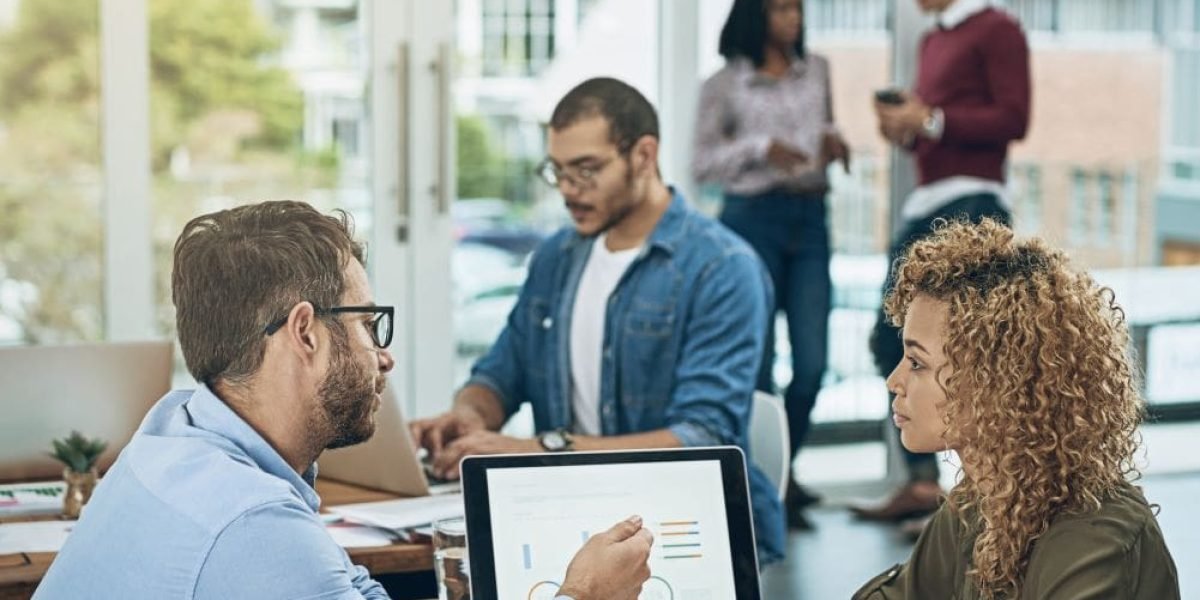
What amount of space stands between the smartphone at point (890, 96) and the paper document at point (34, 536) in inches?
116

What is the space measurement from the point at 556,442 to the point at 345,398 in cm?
96

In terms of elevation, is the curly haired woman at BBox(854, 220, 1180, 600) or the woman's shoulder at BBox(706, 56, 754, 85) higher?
the woman's shoulder at BBox(706, 56, 754, 85)

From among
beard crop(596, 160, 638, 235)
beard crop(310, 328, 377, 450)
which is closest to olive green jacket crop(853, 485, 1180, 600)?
beard crop(310, 328, 377, 450)

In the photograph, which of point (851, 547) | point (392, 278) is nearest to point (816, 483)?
point (851, 547)

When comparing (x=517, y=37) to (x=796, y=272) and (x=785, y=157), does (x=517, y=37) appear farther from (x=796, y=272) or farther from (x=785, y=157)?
(x=796, y=272)

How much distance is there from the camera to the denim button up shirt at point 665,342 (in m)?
2.90

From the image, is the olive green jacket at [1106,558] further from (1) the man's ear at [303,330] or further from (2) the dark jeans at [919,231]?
(2) the dark jeans at [919,231]

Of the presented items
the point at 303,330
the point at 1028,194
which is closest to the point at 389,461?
the point at 303,330

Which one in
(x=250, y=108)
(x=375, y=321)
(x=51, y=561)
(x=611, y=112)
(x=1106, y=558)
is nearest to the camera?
(x=1106, y=558)

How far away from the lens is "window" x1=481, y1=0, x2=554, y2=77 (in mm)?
4902

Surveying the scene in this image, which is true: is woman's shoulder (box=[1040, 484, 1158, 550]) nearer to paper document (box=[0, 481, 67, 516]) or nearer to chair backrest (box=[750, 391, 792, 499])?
chair backrest (box=[750, 391, 792, 499])

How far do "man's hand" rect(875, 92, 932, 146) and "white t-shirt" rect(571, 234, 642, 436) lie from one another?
70.8 inches

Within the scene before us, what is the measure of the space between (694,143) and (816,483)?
1.23 metres

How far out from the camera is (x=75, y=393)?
9.39 ft
